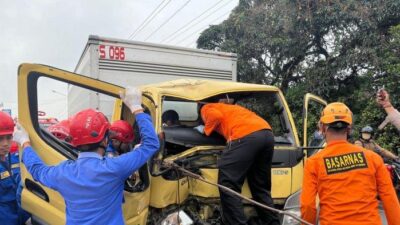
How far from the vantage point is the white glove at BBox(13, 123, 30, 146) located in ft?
10.5

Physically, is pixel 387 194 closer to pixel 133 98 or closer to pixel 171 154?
pixel 133 98

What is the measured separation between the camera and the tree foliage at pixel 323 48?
11484mm

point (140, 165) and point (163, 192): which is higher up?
point (140, 165)

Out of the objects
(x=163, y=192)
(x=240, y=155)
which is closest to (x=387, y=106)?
(x=240, y=155)

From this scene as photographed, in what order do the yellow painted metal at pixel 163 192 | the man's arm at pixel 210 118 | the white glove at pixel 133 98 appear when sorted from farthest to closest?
the man's arm at pixel 210 118, the yellow painted metal at pixel 163 192, the white glove at pixel 133 98

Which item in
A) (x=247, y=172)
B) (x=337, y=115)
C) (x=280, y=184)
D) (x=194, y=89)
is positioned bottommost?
(x=280, y=184)

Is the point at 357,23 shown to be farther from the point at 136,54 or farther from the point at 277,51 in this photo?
the point at 136,54

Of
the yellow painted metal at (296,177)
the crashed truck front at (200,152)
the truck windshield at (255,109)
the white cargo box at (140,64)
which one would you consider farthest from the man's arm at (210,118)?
the white cargo box at (140,64)

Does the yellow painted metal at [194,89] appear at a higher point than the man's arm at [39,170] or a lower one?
higher

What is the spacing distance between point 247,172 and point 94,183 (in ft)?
5.99

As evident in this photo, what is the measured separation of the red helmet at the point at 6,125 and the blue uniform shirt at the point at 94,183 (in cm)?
84

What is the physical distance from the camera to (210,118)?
4.05 m

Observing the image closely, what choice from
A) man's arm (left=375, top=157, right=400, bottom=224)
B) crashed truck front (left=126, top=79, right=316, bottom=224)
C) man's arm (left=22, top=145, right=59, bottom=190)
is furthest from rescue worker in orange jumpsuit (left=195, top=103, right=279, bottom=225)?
man's arm (left=22, top=145, right=59, bottom=190)

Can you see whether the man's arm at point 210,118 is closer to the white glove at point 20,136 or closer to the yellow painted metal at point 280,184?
the yellow painted metal at point 280,184
